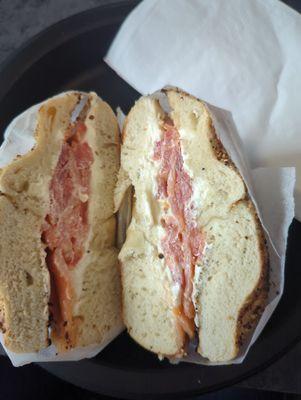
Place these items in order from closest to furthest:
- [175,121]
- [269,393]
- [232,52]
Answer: [175,121] < [232,52] < [269,393]

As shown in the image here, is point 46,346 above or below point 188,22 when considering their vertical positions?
below

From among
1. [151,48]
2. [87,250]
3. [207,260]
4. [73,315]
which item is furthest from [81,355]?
[151,48]

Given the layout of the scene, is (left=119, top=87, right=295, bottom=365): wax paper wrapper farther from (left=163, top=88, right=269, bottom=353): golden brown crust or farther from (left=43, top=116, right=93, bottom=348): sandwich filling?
(left=43, top=116, right=93, bottom=348): sandwich filling

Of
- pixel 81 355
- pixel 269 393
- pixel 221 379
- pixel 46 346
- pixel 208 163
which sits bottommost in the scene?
pixel 269 393

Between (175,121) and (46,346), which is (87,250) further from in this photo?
(175,121)

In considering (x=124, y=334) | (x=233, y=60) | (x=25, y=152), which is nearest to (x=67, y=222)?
(x=25, y=152)

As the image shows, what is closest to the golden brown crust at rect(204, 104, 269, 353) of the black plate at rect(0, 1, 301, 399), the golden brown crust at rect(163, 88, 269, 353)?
the golden brown crust at rect(163, 88, 269, 353)
